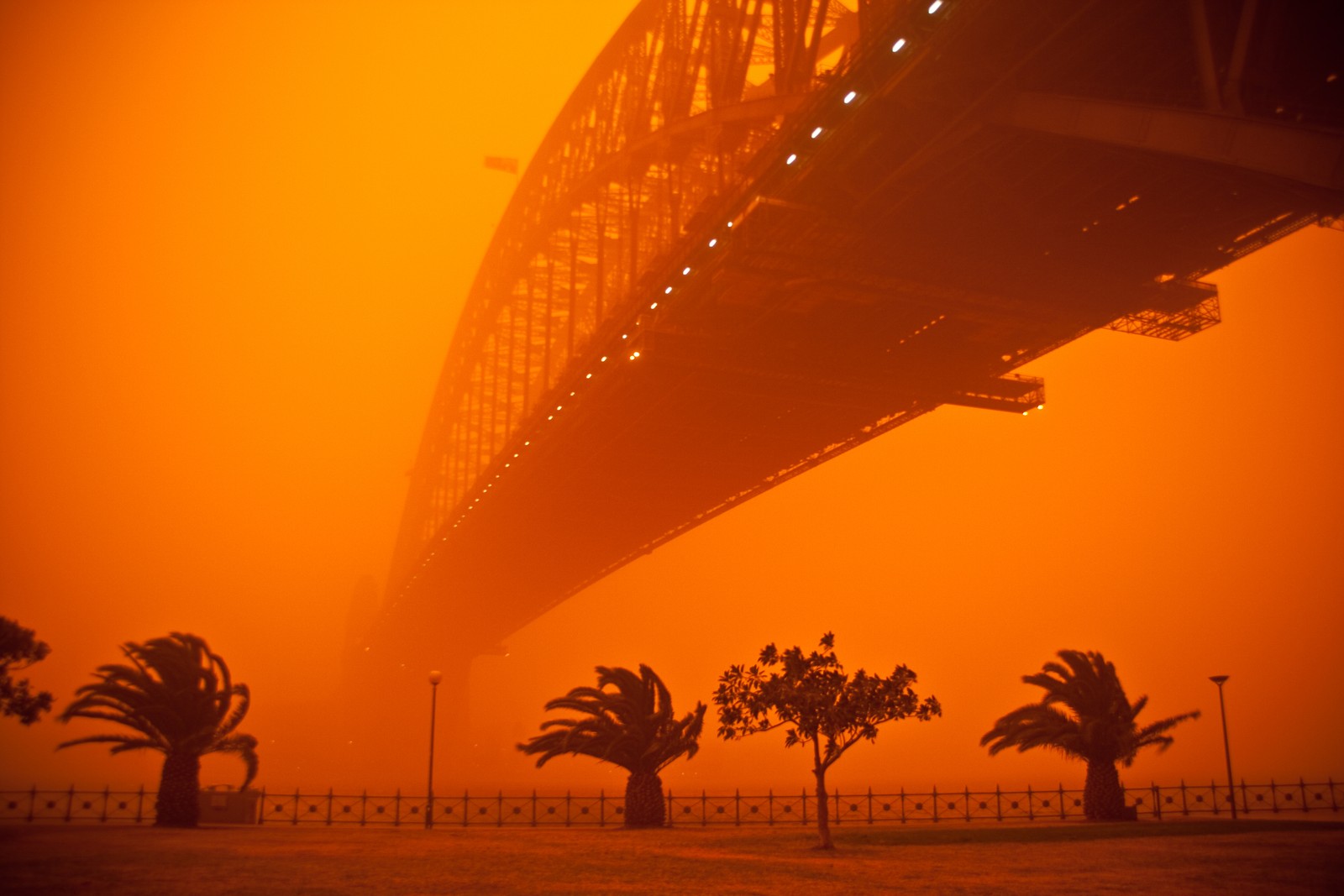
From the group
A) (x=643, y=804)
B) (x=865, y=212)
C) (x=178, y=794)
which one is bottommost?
(x=643, y=804)

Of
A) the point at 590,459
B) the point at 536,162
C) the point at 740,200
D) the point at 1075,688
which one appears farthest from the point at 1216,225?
the point at 536,162

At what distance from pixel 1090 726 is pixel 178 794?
25.7 meters

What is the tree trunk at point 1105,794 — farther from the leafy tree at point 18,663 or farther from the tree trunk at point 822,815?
the leafy tree at point 18,663

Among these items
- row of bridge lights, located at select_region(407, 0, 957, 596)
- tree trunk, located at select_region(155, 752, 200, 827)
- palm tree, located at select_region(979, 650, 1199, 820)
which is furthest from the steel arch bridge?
tree trunk, located at select_region(155, 752, 200, 827)

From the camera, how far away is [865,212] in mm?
26562

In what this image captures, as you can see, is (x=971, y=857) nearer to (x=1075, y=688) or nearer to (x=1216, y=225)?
(x=1075, y=688)

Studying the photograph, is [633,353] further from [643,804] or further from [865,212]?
[643,804]

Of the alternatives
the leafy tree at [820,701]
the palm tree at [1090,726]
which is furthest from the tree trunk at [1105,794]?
the leafy tree at [820,701]

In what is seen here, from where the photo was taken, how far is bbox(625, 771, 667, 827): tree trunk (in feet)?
109

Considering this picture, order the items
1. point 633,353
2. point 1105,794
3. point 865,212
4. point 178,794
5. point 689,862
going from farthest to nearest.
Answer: point 633,353
point 1105,794
point 178,794
point 865,212
point 689,862

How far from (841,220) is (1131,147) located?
11119mm

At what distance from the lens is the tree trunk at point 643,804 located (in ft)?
109

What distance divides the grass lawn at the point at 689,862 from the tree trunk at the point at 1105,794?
273 cm

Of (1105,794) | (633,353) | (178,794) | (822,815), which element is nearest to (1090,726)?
(1105,794)
